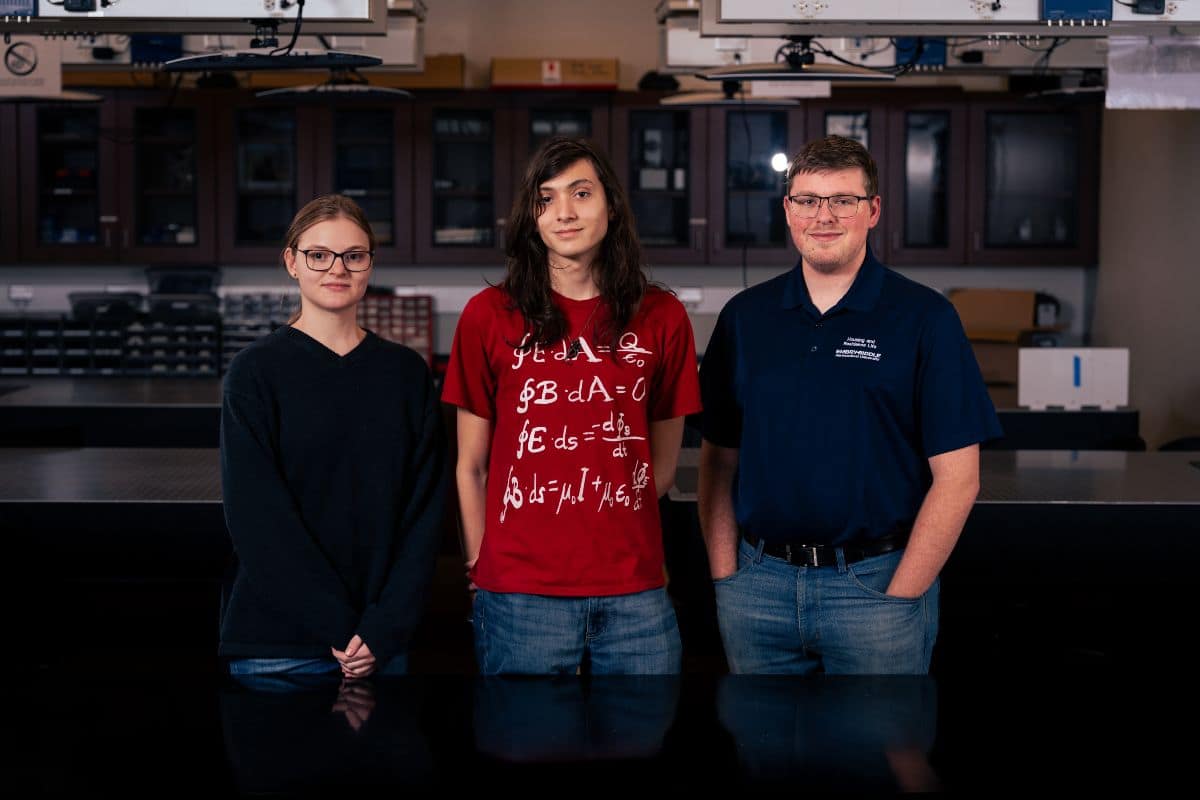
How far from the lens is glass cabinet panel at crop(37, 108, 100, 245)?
6.03 meters

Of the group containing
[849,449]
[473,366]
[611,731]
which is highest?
[473,366]

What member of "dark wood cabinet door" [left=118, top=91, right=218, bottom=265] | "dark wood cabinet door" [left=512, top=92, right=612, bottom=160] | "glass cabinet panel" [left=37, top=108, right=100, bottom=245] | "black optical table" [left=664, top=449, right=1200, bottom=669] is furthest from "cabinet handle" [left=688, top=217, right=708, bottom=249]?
"glass cabinet panel" [left=37, top=108, right=100, bottom=245]

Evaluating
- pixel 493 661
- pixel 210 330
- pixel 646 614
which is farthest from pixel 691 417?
pixel 210 330

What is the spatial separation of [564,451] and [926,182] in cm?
477

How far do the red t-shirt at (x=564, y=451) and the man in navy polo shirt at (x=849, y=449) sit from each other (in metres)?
0.17

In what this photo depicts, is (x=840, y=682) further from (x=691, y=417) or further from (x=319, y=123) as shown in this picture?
(x=319, y=123)

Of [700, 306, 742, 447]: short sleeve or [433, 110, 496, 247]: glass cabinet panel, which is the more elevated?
[433, 110, 496, 247]: glass cabinet panel

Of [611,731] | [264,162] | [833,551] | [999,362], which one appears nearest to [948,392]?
[833,551]

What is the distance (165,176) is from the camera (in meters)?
6.12

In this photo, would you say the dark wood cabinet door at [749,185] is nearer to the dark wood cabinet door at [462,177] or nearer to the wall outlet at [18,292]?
the dark wood cabinet door at [462,177]

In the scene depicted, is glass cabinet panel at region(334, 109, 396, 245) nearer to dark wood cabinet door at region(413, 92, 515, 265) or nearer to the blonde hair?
dark wood cabinet door at region(413, 92, 515, 265)

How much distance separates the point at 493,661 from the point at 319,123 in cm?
468

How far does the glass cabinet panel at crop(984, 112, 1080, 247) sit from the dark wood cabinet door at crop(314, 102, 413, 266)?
2.67 metres

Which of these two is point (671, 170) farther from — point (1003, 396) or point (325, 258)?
point (325, 258)
